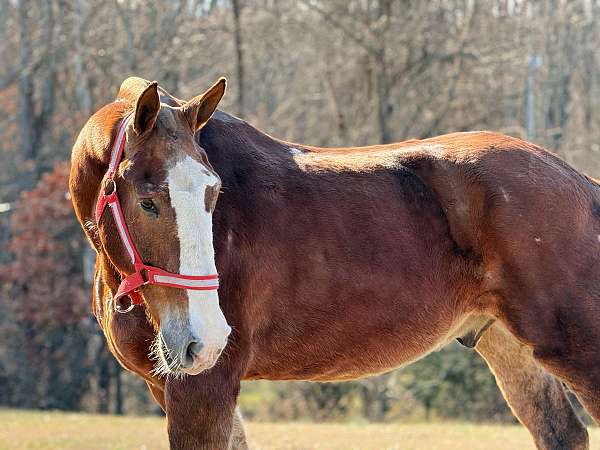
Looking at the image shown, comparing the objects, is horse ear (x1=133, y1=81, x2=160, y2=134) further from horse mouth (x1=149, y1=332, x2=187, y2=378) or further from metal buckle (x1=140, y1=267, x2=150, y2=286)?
horse mouth (x1=149, y1=332, x2=187, y2=378)

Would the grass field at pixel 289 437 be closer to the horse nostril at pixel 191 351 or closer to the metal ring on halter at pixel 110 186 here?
the metal ring on halter at pixel 110 186

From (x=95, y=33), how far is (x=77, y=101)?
2.74 metres

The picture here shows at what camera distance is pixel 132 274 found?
4.16 m

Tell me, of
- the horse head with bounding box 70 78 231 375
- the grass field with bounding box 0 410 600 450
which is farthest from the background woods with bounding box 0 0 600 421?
the horse head with bounding box 70 78 231 375

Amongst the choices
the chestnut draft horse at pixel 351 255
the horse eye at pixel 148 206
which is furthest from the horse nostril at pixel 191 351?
the horse eye at pixel 148 206

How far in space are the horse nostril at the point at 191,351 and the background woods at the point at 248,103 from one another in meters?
14.4

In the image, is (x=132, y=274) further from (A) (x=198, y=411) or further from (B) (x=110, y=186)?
(A) (x=198, y=411)

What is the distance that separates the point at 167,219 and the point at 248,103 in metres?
24.5

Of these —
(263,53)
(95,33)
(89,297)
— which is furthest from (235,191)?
(263,53)

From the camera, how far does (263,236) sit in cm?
469

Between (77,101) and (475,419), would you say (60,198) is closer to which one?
(77,101)

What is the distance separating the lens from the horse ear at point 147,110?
406 centimetres

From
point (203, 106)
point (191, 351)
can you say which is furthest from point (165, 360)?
point (203, 106)

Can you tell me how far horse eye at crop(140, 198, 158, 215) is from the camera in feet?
13.2
